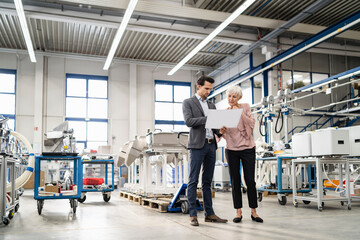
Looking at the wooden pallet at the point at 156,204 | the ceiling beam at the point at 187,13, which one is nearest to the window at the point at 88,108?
the ceiling beam at the point at 187,13

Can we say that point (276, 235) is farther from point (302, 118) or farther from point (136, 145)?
point (302, 118)

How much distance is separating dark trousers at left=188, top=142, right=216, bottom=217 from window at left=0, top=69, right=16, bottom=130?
442 inches

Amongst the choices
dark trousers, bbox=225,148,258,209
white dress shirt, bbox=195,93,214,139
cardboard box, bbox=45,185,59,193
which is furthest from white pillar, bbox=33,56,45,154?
dark trousers, bbox=225,148,258,209

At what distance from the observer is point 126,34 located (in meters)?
11.4

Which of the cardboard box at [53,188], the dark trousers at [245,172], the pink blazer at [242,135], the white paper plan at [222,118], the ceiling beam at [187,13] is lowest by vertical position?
the cardboard box at [53,188]

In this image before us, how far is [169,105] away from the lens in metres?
14.8

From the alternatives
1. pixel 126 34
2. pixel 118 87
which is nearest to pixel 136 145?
pixel 126 34

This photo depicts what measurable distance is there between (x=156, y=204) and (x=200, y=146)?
6.92 ft

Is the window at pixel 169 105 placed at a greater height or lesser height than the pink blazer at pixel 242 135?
greater

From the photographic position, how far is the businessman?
3238 mm

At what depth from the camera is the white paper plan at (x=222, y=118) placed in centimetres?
306

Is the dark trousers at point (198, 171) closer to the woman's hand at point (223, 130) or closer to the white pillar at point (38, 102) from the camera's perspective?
the woman's hand at point (223, 130)

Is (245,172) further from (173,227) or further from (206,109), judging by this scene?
(173,227)

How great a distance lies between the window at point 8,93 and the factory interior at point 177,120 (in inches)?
1.5
